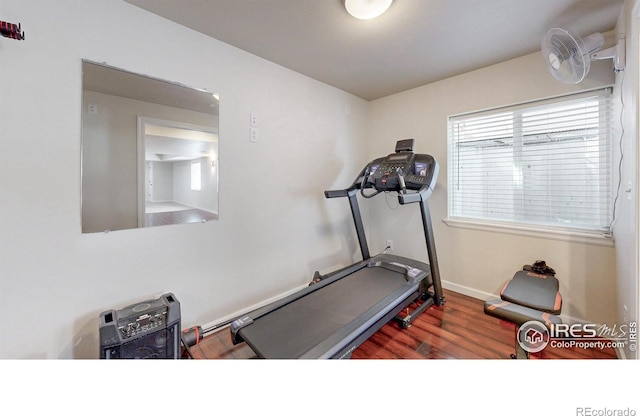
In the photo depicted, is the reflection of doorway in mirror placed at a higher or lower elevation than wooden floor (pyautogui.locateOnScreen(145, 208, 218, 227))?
higher

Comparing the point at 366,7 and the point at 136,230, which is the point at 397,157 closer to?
the point at 366,7

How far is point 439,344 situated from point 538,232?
134 centimetres

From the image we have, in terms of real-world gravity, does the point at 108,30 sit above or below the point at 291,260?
above

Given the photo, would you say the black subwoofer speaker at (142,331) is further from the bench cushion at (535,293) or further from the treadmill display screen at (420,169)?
the treadmill display screen at (420,169)

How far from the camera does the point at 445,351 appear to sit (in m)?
1.64

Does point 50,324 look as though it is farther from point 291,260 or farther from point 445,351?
point 445,351

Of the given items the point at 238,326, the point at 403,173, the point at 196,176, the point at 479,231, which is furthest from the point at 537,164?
the point at 196,176

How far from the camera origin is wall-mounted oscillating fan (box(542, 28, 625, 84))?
1.46m

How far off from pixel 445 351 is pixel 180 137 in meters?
2.49

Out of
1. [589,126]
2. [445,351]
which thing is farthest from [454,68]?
[445,351]

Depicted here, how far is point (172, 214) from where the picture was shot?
1795 mm

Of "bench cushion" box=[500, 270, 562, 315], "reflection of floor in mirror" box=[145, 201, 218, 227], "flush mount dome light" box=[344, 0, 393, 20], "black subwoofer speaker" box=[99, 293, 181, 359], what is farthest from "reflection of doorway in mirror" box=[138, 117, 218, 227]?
"bench cushion" box=[500, 270, 562, 315]

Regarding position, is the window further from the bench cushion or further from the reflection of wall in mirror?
the bench cushion

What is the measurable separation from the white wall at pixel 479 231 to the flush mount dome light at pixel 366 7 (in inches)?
56.3
